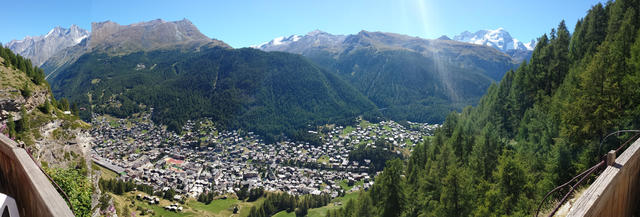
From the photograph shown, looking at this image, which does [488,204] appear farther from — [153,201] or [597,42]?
[153,201]

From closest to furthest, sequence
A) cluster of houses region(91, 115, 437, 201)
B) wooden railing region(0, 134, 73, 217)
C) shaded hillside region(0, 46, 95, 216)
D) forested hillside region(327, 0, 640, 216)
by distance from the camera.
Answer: wooden railing region(0, 134, 73, 217) → forested hillside region(327, 0, 640, 216) → shaded hillside region(0, 46, 95, 216) → cluster of houses region(91, 115, 437, 201)

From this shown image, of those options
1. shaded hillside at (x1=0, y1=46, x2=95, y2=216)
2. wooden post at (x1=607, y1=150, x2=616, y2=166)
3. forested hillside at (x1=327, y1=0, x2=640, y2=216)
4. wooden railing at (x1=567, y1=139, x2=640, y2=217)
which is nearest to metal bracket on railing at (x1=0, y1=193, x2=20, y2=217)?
wooden railing at (x1=567, y1=139, x2=640, y2=217)

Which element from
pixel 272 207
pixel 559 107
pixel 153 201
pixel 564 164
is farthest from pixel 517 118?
pixel 153 201

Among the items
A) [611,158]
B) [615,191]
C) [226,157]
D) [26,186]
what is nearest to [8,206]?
[26,186]

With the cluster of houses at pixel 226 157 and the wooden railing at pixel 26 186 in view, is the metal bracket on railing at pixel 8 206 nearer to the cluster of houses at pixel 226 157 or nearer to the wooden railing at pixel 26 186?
the wooden railing at pixel 26 186

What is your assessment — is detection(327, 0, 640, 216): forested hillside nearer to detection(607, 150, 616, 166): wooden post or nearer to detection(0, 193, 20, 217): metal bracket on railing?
detection(607, 150, 616, 166): wooden post

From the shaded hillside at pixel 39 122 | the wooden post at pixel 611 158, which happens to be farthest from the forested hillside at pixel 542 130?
the shaded hillside at pixel 39 122

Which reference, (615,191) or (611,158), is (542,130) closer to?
(611,158)
